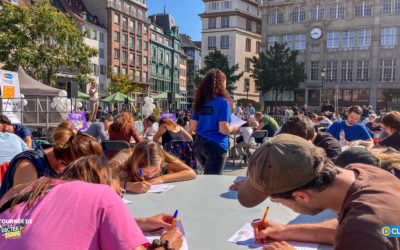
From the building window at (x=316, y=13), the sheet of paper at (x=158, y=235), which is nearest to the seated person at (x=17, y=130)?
the sheet of paper at (x=158, y=235)

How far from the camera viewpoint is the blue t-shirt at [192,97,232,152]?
4227 millimetres

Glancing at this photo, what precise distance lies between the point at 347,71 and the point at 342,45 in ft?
11.8

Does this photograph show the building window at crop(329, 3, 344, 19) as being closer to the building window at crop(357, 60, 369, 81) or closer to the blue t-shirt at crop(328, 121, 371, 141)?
the building window at crop(357, 60, 369, 81)

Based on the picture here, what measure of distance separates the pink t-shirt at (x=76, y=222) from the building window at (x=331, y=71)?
48.0 metres

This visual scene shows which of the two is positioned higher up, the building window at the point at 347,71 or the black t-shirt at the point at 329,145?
the building window at the point at 347,71

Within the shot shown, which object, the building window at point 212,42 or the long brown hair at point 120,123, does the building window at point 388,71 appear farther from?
the long brown hair at point 120,123

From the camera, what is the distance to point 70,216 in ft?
4.11

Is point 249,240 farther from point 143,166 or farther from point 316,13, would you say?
point 316,13

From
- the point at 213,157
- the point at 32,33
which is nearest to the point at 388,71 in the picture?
the point at 32,33

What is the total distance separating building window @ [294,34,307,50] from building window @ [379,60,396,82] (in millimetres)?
10346

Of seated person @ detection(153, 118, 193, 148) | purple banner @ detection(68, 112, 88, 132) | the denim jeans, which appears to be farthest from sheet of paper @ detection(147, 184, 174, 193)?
purple banner @ detection(68, 112, 88, 132)

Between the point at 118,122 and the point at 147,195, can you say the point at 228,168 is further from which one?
the point at 147,195

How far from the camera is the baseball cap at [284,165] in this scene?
1.25 meters

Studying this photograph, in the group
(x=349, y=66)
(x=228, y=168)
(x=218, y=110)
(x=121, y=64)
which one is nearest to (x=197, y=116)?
(x=218, y=110)
